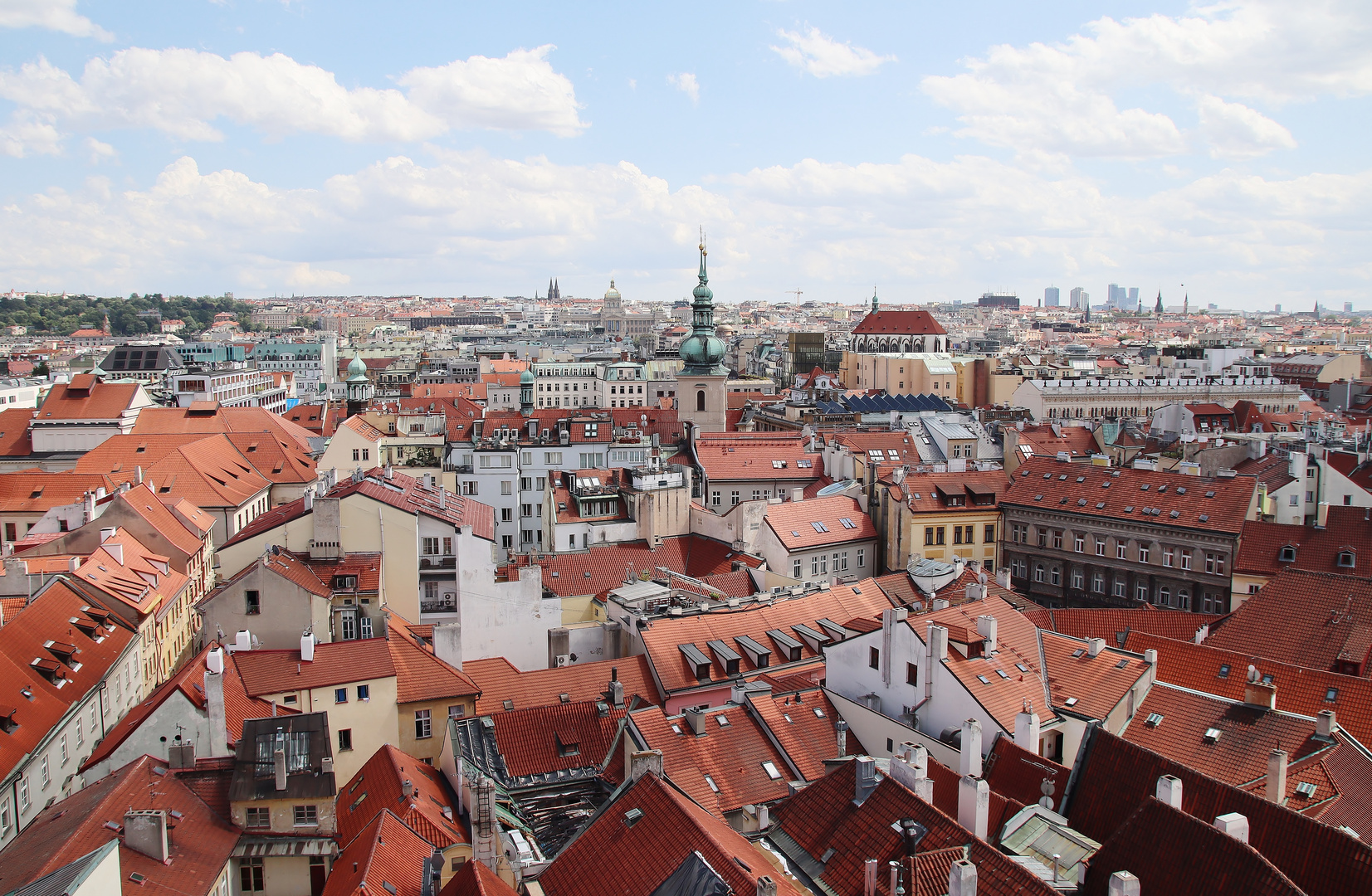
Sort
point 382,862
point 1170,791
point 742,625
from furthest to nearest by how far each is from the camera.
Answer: point 742,625, point 382,862, point 1170,791

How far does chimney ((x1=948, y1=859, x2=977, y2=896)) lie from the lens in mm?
19000

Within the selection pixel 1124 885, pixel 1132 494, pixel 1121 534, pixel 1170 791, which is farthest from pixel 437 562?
pixel 1132 494

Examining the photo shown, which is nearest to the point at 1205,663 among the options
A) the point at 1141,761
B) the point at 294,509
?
the point at 1141,761

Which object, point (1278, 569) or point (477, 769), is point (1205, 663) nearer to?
point (1278, 569)

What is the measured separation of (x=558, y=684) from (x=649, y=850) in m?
15.8

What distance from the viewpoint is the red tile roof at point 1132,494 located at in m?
53.5

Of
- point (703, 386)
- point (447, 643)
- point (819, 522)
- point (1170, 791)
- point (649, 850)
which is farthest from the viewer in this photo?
point (703, 386)

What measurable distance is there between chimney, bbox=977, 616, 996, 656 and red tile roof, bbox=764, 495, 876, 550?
2304 centimetres

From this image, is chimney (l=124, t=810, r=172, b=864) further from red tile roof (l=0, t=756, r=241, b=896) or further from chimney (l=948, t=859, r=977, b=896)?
chimney (l=948, t=859, r=977, b=896)

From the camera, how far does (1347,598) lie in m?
39.8

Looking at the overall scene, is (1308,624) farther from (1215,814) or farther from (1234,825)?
(1234,825)

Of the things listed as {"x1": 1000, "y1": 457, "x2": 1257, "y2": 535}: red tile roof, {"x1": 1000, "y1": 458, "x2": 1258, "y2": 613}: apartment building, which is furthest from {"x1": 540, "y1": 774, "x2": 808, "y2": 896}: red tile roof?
{"x1": 1000, "y1": 457, "x2": 1257, "y2": 535}: red tile roof

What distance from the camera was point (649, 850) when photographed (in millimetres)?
21234

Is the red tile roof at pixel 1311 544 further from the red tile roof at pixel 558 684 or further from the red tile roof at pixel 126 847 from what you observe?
the red tile roof at pixel 126 847
